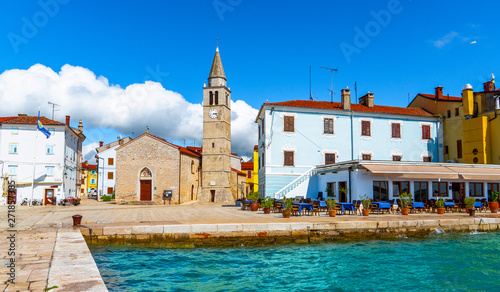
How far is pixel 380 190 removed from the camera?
24625 mm

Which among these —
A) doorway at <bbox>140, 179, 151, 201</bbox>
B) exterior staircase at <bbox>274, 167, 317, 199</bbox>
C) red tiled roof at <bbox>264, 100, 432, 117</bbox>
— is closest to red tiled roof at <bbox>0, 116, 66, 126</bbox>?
doorway at <bbox>140, 179, 151, 201</bbox>

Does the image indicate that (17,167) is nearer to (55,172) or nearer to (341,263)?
(55,172)

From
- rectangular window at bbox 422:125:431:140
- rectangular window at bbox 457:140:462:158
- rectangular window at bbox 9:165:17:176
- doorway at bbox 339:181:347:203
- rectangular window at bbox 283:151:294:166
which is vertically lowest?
doorway at bbox 339:181:347:203

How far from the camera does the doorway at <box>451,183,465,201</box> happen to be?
26030 millimetres

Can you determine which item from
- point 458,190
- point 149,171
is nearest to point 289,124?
point 458,190

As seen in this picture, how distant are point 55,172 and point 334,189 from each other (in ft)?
91.8

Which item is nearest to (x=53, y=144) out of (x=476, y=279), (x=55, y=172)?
(x=55, y=172)

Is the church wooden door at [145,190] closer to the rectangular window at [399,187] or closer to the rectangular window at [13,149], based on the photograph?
the rectangular window at [13,149]

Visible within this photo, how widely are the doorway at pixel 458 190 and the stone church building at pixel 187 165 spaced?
2471 cm

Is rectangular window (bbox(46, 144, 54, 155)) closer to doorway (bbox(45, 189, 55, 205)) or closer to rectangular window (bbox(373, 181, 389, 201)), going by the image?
doorway (bbox(45, 189, 55, 205))

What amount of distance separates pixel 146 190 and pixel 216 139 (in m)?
9.81

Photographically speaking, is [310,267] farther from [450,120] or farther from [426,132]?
[450,120]

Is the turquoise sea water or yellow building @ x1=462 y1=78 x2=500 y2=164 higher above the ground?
yellow building @ x1=462 y1=78 x2=500 y2=164

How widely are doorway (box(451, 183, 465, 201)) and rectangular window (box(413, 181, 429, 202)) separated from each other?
2115 mm
